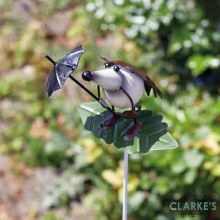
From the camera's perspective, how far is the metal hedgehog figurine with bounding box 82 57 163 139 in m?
1.08

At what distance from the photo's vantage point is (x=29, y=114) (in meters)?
3.30

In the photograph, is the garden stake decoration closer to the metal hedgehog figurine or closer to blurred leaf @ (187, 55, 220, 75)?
the metal hedgehog figurine

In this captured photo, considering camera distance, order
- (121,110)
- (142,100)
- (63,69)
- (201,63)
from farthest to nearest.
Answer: (201,63), (142,100), (121,110), (63,69)

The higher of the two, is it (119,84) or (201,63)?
(201,63)

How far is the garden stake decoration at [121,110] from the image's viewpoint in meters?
1.08

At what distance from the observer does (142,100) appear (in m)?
2.60

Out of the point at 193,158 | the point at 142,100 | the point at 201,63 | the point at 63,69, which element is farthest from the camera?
the point at 201,63

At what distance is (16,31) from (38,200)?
54.3 inches

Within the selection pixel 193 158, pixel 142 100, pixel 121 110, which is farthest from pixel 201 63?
pixel 121 110

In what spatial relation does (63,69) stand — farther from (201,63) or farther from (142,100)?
(201,63)

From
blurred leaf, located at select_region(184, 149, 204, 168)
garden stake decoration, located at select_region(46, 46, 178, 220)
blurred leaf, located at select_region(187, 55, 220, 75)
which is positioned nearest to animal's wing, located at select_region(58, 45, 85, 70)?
garden stake decoration, located at select_region(46, 46, 178, 220)

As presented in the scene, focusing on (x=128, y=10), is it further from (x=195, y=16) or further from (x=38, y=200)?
(x=38, y=200)

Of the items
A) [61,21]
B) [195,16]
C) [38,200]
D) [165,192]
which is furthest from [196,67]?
[61,21]

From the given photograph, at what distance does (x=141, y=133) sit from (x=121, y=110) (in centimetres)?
9
